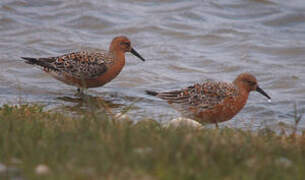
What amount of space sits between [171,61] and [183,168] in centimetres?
999

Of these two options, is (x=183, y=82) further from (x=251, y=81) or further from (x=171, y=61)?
(x=251, y=81)

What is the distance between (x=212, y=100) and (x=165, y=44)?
7235mm

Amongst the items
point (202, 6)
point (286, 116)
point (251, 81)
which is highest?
point (202, 6)

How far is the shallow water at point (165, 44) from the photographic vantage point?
11312 mm

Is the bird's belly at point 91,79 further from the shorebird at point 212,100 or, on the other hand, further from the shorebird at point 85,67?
the shorebird at point 212,100

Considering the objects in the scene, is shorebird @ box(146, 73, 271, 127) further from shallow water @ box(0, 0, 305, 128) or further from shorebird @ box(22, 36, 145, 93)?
shorebird @ box(22, 36, 145, 93)

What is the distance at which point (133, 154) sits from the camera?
14.3 feet

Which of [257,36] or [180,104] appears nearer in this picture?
[180,104]

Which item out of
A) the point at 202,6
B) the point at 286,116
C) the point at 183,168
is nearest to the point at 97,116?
the point at 183,168

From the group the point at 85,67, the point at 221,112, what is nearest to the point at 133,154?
the point at 221,112

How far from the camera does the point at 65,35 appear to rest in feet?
51.3

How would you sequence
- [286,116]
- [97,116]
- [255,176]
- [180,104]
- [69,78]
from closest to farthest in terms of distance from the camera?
1. [255,176]
2. [97,116]
3. [180,104]
4. [286,116]
5. [69,78]

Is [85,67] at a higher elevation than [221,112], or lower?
higher

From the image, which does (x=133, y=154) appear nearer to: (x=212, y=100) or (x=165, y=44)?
(x=212, y=100)
